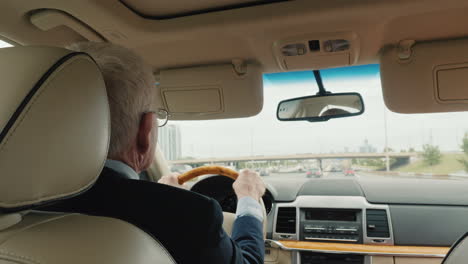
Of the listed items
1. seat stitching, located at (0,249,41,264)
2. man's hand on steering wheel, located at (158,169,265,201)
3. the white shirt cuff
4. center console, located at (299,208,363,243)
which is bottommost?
center console, located at (299,208,363,243)

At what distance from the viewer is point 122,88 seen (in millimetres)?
1398

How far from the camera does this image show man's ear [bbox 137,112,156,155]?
150cm

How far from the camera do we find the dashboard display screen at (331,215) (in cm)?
377

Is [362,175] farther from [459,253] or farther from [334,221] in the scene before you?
[459,253]

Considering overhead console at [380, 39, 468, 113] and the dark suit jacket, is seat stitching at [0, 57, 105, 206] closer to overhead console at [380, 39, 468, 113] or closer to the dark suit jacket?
the dark suit jacket

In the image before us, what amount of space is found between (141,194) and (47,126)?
0.43 metres

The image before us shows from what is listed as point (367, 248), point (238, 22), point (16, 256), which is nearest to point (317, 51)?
point (238, 22)

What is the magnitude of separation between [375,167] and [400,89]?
192cm

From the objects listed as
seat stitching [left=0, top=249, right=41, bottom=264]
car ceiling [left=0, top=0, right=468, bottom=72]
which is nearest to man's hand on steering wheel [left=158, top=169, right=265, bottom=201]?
car ceiling [left=0, top=0, right=468, bottom=72]

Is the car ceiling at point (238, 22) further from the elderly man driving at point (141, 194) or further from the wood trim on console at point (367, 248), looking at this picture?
the wood trim on console at point (367, 248)

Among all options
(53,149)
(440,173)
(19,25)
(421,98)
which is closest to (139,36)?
(19,25)

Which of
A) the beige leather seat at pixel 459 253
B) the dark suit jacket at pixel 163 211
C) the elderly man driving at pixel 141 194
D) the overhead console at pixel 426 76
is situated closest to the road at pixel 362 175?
the overhead console at pixel 426 76

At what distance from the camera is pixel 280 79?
4.30 metres

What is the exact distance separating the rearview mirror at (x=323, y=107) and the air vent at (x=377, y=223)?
113cm
